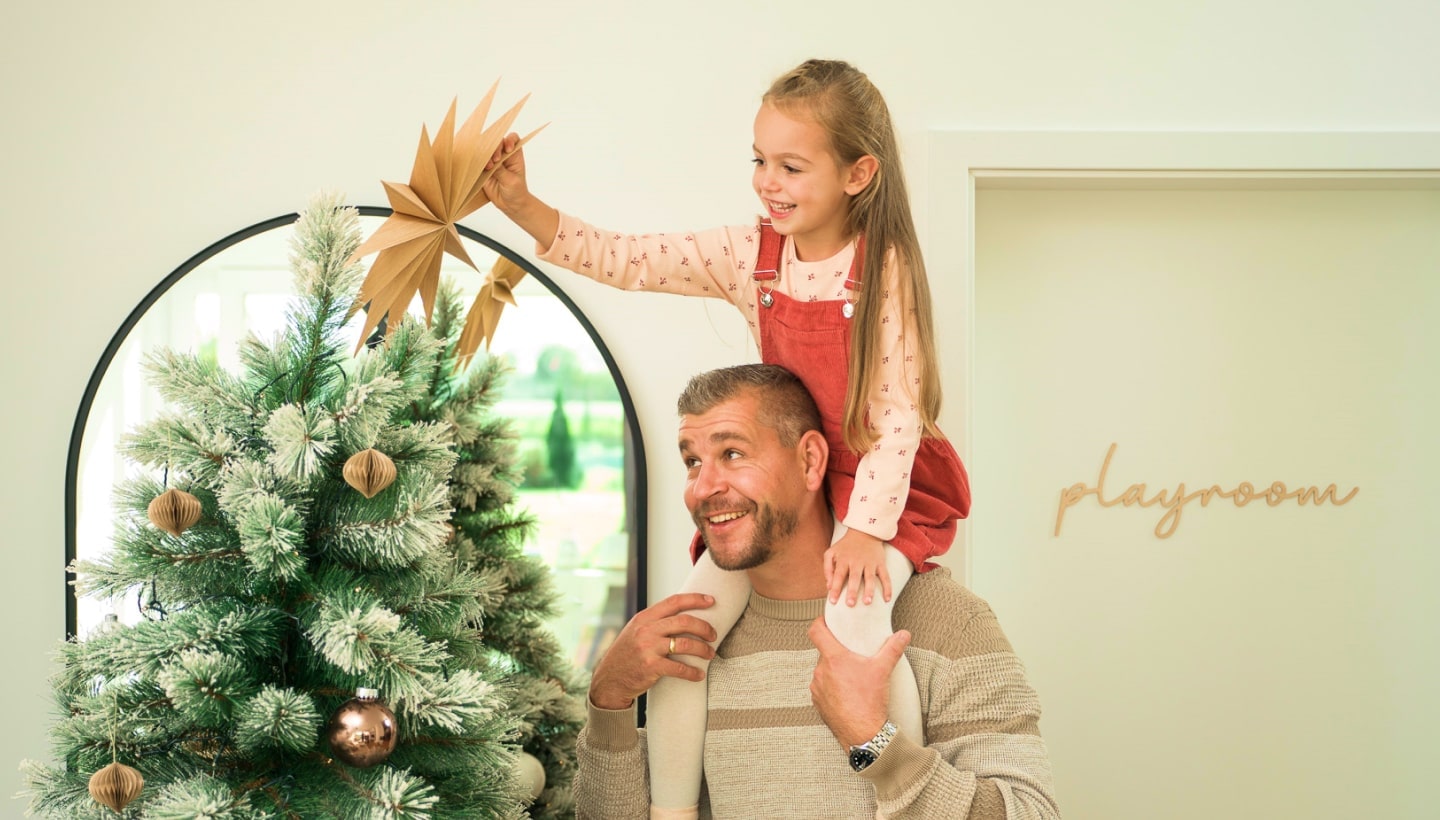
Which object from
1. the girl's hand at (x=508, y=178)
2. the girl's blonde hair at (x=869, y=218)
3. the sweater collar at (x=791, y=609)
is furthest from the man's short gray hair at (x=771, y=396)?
the girl's hand at (x=508, y=178)

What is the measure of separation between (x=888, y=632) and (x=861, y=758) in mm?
167

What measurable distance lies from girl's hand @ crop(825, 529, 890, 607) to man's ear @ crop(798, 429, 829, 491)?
138 mm

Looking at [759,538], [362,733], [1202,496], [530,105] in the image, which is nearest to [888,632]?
[759,538]

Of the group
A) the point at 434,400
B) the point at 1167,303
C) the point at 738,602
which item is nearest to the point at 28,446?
the point at 434,400

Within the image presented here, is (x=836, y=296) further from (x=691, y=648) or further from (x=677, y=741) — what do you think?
(x=677, y=741)

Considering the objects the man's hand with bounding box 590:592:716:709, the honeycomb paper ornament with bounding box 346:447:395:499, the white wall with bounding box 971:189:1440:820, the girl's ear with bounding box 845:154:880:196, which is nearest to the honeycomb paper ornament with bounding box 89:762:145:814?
the honeycomb paper ornament with bounding box 346:447:395:499

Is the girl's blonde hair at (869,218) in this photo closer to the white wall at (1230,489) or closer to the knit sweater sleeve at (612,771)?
the knit sweater sleeve at (612,771)

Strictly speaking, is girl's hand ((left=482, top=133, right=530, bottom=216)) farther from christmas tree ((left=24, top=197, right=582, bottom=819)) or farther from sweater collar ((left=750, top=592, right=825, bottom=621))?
sweater collar ((left=750, top=592, right=825, bottom=621))

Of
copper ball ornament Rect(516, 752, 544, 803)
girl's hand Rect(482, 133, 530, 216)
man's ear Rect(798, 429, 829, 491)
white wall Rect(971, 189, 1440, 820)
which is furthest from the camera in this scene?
white wall Rect(971, 189, 1440, 820)

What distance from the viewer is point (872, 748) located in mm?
1423

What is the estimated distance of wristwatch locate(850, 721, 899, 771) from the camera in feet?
4.66

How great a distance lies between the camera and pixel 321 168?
2158mm

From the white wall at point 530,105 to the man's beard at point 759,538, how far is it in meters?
0.57

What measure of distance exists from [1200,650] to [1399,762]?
0.44m
